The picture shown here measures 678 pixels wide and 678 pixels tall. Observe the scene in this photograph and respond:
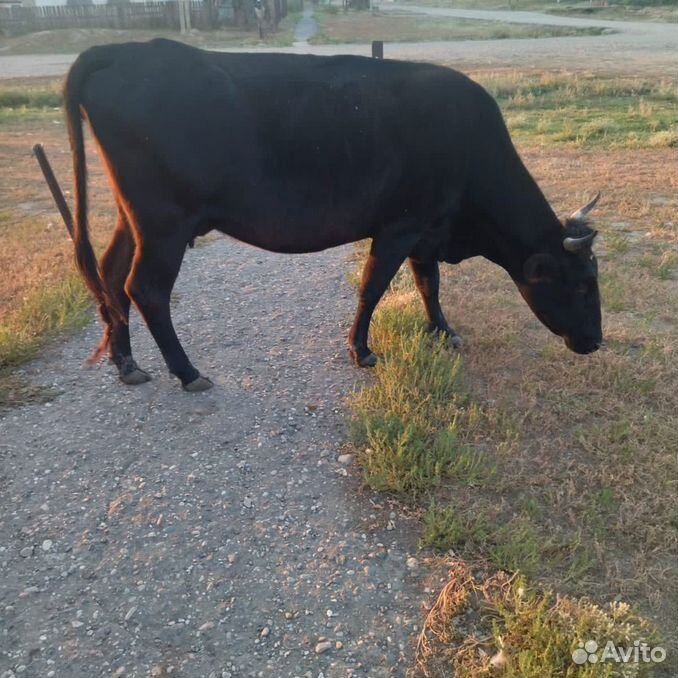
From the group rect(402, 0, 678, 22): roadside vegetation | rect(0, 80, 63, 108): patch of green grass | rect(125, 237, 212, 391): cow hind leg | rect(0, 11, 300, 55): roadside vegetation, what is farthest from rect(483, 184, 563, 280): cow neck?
rect(402, 0, 678, 22): roadside vegetation

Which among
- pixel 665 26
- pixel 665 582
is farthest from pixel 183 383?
pixel 665 26

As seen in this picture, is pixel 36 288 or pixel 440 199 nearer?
pixel 440 199

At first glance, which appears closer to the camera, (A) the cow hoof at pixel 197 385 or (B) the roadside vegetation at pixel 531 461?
(B) the roadside vegetation at pixel 531 461

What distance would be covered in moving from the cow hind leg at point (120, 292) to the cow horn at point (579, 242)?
2.72m

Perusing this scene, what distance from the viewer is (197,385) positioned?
4.41 m

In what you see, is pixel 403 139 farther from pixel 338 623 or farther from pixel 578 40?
pixel 578 40

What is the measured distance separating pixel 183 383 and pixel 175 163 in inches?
57.0

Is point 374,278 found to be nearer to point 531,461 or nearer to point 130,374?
point 531,461

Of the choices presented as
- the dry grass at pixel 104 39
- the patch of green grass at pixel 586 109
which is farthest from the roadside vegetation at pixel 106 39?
the patch of green grass at pixel 586 109

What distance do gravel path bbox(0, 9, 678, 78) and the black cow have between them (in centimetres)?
1643

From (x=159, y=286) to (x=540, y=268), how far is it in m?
2.39

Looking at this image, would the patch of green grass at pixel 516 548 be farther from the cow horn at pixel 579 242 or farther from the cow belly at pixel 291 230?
the cow belly at pixel 291 230

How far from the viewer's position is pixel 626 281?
599cm

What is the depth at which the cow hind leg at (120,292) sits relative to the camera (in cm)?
434
